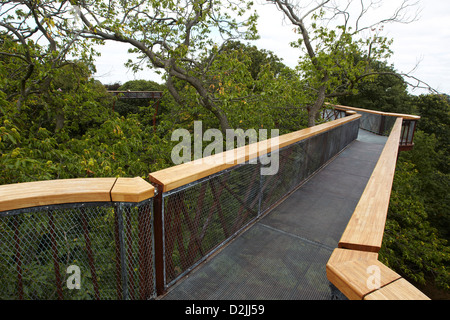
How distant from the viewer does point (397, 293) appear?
123 centimetres

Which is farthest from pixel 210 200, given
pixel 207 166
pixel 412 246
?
pixel 412 246

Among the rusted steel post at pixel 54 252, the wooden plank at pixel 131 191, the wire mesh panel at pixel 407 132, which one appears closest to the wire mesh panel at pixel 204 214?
the wooden plank at pixel 131 191

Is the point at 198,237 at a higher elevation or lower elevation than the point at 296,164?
lower

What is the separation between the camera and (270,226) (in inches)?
160

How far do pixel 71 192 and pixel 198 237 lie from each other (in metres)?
1.56

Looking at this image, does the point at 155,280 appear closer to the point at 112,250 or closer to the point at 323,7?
the point at 112,250

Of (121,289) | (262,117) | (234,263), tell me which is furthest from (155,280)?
(262,117)

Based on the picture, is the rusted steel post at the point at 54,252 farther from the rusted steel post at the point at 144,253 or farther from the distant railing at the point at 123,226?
the rusted steel post at the point at 144,253

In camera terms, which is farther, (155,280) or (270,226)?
(270,226)

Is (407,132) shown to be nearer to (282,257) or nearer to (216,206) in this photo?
(282,257)

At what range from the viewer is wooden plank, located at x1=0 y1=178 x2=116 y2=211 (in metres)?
1.78

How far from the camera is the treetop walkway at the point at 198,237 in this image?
1.83m

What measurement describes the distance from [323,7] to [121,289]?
1165 centimetres
